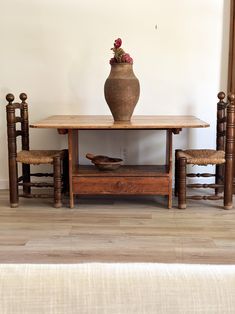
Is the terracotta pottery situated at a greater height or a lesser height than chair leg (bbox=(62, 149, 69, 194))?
greater

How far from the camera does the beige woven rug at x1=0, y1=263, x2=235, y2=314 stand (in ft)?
1.92

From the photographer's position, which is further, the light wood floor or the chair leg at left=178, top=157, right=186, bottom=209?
the chair leg at left=178, top=157, right=186, bottom=209

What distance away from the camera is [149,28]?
11.2 ft

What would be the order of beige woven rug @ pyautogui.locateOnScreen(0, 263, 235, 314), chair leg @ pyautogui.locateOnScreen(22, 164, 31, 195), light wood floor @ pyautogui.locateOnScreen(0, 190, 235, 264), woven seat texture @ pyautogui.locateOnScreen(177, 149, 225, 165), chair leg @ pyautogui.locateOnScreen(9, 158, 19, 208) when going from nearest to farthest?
beige woven rug @ pyautogui.locateOnScreen(0, 263, 235, 314) → light wood floor @ pyautogui.locateOnScreen(0, 190, 235, 264) → woven seat texture @ pyautogui.locateOnScreen(177, 149, 225, 165) → chair leg @ pyautogui.locateOnScreen(9, 158, 19, 208) → chair leg @ pyautogui.locateOnScreen(22, 164, 31, 195)

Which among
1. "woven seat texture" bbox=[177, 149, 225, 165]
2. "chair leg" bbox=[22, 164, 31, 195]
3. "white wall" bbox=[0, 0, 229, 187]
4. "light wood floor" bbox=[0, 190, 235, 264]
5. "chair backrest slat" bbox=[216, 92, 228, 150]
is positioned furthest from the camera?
"white wall" bbox=[0, 0, 229, 187]

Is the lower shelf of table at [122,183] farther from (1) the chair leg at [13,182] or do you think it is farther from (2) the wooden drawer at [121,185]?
(1) the chair leg at [13,182]

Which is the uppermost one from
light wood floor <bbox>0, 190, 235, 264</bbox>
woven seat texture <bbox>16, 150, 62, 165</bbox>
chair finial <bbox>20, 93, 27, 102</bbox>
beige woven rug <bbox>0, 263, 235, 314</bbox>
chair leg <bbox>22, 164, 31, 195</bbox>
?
chair finial <bbox>20, 93, 27, 102</bbox>

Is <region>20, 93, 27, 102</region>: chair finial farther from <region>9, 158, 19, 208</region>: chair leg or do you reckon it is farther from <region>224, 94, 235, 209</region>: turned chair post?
<region>224, 94, 235, 209</region>: turned chair post

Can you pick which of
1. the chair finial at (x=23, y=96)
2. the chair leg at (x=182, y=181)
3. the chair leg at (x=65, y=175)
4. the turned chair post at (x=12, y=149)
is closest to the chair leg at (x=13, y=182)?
the turned chair post at (x=12, y=149)

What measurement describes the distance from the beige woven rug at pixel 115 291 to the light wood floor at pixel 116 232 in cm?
144

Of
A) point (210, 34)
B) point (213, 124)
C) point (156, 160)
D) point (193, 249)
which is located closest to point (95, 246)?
point (193, 249)

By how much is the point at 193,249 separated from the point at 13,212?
1.35 m

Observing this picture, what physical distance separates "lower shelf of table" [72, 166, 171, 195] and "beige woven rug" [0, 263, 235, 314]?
2273 mm

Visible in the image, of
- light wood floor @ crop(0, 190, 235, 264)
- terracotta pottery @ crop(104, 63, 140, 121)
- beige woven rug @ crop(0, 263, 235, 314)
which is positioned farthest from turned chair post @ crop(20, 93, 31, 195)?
beige woven rug @ crop(0, 263, 235, 314)
